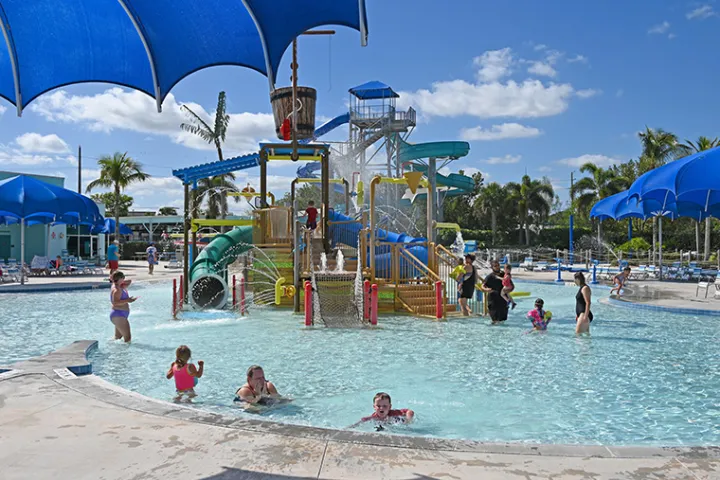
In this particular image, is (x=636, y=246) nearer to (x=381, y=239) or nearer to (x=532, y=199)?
(x=532, y=199)

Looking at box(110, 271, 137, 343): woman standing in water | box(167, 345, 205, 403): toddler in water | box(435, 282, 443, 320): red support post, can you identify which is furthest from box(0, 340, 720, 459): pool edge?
box(435, 282, 443, 320): red support post

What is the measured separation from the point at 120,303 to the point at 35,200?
13.3 meters

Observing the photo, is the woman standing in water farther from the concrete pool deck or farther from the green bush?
the green bush

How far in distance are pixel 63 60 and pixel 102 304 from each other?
11538 millimetres

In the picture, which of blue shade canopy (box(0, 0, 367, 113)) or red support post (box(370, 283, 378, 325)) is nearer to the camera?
blue shade canopy (box(0, 0, 367, 113))

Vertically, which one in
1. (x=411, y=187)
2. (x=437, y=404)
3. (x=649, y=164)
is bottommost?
(x=437, y=404)

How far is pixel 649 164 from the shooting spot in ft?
138

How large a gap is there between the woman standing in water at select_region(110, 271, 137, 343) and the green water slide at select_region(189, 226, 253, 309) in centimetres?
420

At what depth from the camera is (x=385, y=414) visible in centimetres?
539

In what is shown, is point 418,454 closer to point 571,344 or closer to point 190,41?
point 190,41

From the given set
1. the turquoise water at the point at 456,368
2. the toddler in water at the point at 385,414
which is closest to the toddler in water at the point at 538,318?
the turquoise water at the point at 456,368

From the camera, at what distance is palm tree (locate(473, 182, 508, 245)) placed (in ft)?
173

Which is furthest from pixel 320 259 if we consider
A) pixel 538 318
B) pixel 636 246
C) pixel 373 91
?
pixel 636 246

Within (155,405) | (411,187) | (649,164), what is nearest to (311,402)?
(155,405)
